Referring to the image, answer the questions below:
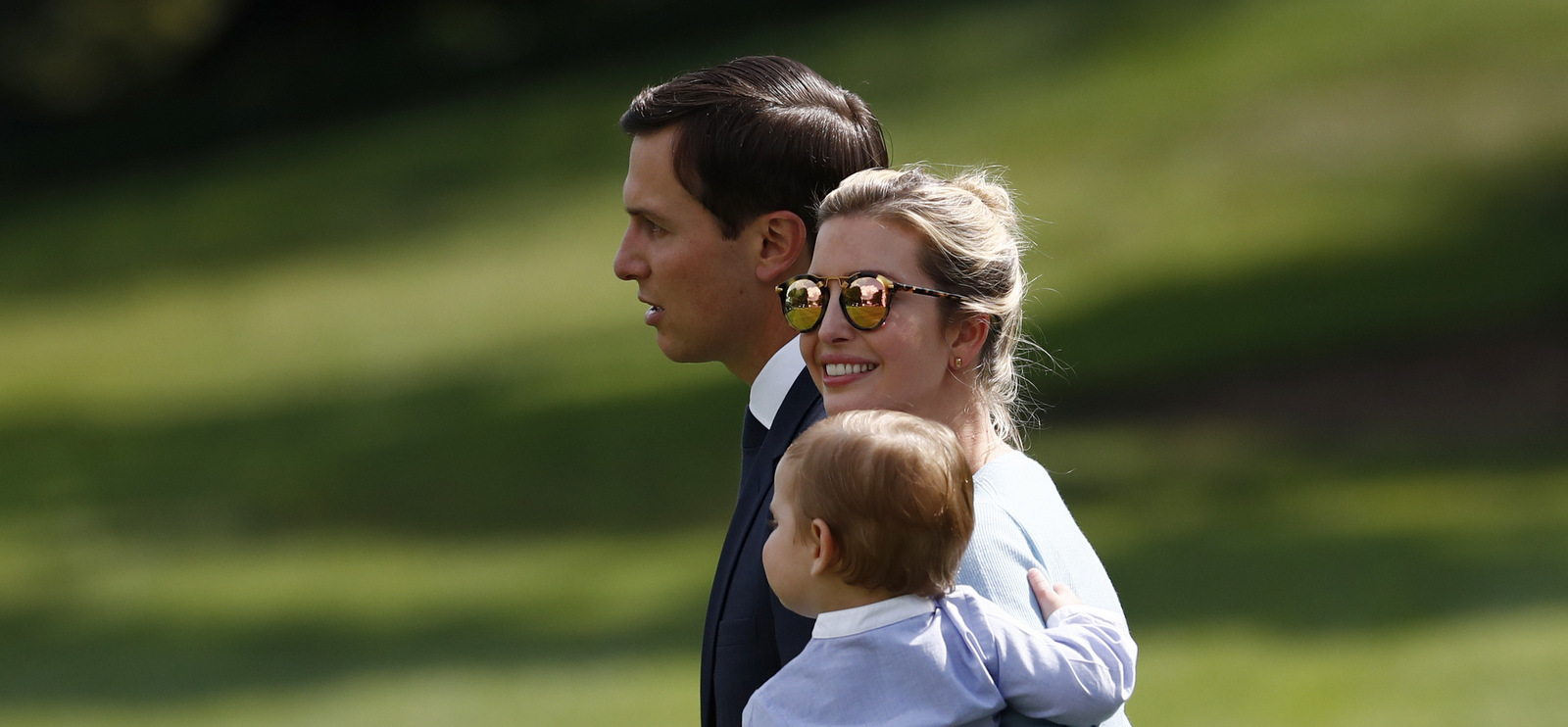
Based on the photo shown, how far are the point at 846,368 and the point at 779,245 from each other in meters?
0.45

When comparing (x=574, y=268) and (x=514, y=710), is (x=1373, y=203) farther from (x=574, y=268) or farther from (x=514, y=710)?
(x=514, y=710)

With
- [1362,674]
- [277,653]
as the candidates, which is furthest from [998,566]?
[277,653]

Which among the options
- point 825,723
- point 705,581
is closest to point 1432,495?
point 705,581

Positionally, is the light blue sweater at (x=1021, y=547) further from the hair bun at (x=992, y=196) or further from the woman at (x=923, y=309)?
the hair bun at (x=992, y=196)

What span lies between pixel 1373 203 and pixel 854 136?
6.11 meters

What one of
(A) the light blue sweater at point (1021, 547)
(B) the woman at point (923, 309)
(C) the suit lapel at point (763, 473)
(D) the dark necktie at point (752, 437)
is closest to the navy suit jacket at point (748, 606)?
(C) the suit lapel at point (763, 473)

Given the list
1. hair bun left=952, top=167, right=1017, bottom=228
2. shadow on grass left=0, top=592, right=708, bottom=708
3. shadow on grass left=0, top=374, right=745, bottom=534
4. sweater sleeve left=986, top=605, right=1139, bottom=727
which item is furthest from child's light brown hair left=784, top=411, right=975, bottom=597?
shadow on grass left=0, top=374, right=745, bottom=534

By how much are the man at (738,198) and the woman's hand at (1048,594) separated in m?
0.59

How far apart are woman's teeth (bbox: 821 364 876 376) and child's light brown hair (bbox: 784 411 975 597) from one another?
0.74 ft

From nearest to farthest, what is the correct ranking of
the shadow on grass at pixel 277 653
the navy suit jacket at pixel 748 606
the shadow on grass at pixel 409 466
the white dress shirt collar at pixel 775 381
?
the navy suit jacket at pixel 748 606 → the white dress shirt collar at pixel 775 381 → the shadow on grass at pixel 277 653 → the shadow on grass at pixel 409 466

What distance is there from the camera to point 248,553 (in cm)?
773

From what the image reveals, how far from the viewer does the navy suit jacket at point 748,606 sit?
1920 mm

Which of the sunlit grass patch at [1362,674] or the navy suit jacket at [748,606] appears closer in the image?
the navy suit jacket at [748,606]

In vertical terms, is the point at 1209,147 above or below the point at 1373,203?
above
